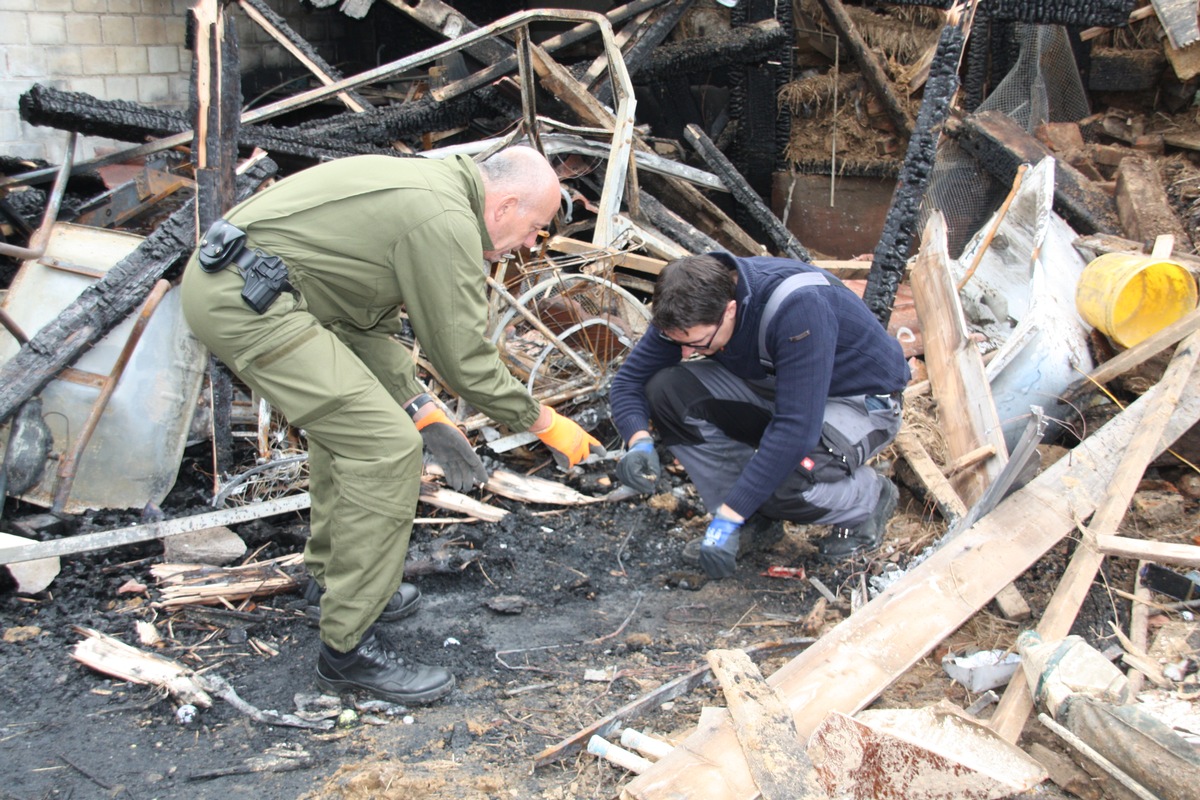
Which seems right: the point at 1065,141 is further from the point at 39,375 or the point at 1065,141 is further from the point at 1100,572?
the point at 39,375

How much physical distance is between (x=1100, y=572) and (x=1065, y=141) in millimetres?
4223

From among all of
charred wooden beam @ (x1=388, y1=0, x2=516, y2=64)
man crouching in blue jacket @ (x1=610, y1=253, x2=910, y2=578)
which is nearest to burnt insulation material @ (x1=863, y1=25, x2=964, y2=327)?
man crouching in blue jacket @ (x1=610, y1=253, x2=910, y2=578)

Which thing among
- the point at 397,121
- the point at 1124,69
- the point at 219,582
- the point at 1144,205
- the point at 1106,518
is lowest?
the point at 219,582

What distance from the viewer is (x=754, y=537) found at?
3.82 metres

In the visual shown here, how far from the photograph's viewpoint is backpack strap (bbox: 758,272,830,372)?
305 cm

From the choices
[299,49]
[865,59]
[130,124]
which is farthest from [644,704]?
[865,59]

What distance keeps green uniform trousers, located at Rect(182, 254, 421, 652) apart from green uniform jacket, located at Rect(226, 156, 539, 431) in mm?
159

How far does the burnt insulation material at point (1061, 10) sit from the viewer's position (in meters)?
5.70

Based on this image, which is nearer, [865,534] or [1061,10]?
[865,534]

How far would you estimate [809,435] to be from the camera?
3.09 metres

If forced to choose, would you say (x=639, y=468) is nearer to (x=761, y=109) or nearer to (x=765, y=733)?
(x=765, y=733)

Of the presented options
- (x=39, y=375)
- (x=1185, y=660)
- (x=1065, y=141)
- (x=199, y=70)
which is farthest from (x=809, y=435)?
(x=1065, y=141)

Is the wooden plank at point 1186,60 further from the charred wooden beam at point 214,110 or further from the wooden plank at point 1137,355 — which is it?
the charred wooden beam at point 214,110

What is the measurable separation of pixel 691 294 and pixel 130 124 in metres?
4.34
